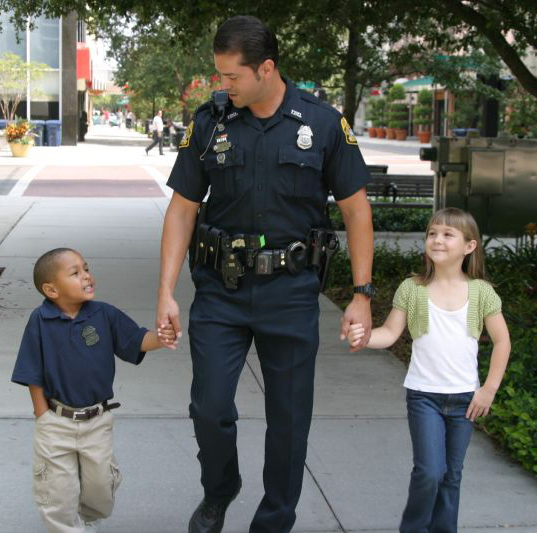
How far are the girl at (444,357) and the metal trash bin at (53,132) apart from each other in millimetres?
39137

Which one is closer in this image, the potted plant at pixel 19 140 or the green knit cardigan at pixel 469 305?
the green knit cardigan at pixel 469 305

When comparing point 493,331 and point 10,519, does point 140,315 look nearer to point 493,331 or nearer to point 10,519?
point 10,519

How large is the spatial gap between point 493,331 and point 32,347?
1670 millimetres

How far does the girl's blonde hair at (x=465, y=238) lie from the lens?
3883 millimetres

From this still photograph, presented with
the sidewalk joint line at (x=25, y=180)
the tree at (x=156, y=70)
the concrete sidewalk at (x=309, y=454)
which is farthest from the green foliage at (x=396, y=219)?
the tree at (x=156, y=70)

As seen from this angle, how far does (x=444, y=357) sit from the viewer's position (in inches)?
150

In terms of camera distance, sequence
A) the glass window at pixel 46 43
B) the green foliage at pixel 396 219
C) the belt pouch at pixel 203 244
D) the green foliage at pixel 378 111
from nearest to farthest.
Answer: the belt pouch at pixel 203 244 < the green foliage at pixel 396 219 < the glass window at pixel 46 43 < the green foliage at pixel 378 111

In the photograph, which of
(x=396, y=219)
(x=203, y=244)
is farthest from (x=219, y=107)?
(x=396, y=219)

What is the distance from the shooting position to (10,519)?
4.27m

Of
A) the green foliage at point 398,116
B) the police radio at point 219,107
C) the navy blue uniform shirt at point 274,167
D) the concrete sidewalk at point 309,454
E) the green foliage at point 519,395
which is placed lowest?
the concrete sidewalk at point 309,454

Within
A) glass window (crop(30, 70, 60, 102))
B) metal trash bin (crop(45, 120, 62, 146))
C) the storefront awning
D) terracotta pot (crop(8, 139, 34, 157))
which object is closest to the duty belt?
terracotta pot (crop(8, 139, 34, 157))

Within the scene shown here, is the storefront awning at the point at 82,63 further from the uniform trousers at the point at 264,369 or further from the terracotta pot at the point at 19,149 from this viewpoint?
the uniform trousers at the point at 264,369

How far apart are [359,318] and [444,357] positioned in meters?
0.34

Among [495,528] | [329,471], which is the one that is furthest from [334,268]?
[495,528]
